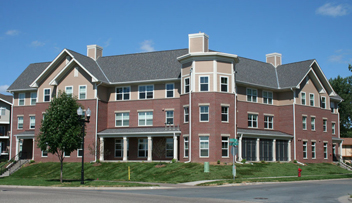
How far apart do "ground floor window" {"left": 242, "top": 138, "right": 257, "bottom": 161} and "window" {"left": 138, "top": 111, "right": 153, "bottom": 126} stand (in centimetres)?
1047

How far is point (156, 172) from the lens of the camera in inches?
1464

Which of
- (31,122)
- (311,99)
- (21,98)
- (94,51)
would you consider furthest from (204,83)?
(21,98)

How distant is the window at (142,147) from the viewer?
151ft

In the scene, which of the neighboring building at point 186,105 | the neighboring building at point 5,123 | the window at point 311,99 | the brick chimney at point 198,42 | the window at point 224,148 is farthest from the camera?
the neighboring building at point 5,123

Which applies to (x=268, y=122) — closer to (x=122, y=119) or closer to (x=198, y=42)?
(x=198, y=42)

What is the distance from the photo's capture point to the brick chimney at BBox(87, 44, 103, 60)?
167 feet

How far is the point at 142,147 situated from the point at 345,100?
4603cm

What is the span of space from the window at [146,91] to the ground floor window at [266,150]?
13.2 meters

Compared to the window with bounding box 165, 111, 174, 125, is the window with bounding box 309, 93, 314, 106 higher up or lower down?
higher up

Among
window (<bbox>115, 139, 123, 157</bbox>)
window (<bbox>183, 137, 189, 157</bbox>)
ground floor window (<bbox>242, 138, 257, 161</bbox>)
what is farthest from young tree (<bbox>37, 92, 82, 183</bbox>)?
ground floor window (<bbox>242, 138, 257, 161</bbox>)

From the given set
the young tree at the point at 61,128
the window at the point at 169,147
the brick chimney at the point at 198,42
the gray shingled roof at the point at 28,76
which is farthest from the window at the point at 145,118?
the gray shingled roof at the point at 28,76

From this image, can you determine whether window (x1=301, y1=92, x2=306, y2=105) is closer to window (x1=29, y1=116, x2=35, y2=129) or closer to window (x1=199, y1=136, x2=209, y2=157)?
window (x1=199, y1=136, x2=209, y2=157)

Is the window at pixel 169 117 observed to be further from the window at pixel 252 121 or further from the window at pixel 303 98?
the window at pixel 303 98

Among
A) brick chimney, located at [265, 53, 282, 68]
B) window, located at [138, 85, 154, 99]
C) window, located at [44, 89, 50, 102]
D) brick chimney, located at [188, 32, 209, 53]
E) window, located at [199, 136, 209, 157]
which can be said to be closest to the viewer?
window, located at [199, 136, 209, 157]
